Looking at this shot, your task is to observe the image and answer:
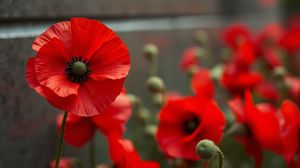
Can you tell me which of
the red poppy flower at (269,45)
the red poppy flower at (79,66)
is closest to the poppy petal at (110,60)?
the red poppy flower at (79,66)

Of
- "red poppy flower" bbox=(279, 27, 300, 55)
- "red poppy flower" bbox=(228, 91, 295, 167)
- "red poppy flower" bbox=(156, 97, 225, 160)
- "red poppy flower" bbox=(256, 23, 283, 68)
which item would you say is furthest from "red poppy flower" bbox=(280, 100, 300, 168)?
"red poppy flower" bbox=(279, 27, 300, 55)

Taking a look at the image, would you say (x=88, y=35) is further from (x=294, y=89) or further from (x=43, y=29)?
(x=294, y=89)

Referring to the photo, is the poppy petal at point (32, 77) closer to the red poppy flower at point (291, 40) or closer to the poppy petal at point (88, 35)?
the poppy petal at point (88, 35)

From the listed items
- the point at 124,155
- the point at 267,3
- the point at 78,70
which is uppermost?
the point at 267,3

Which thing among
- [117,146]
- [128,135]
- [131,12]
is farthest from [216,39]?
[117,146]

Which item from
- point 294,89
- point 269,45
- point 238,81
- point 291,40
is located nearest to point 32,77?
point 238,81
